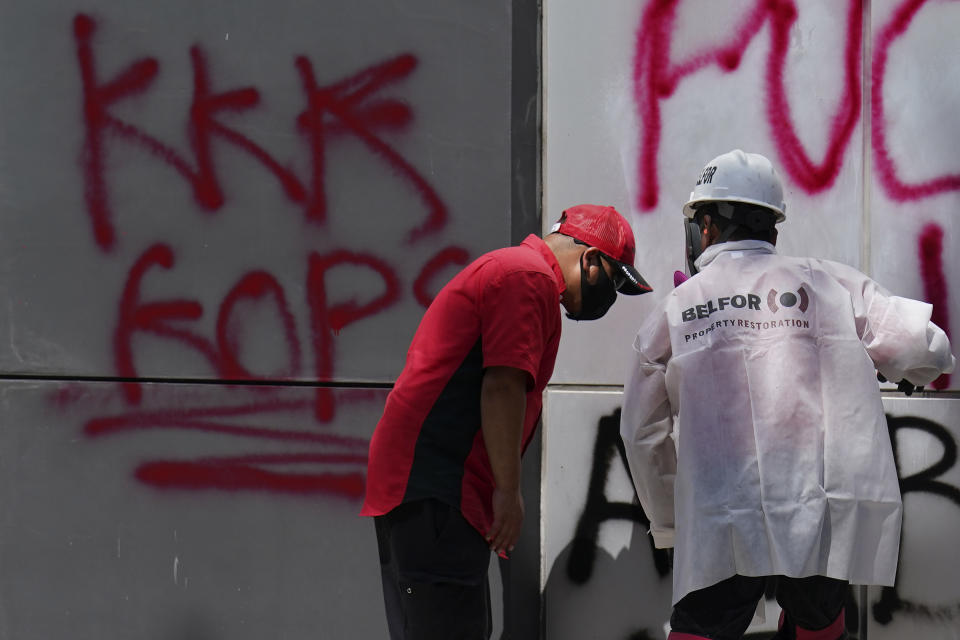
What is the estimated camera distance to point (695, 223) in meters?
3.34

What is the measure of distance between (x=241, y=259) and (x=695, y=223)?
1.60 meters

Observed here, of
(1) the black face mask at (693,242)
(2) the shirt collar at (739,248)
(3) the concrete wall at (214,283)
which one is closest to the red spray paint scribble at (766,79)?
(1) the black face mask at (693,242)

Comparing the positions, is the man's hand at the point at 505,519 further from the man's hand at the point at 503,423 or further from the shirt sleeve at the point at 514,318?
the shirt sleeve at the point at 514,318

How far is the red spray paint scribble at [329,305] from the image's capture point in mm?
3602

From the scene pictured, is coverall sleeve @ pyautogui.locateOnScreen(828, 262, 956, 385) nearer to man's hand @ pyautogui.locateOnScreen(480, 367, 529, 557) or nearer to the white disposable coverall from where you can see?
the white disposable coverall

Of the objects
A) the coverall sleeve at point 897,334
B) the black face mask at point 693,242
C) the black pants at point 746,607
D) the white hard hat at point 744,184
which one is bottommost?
the black pants at point 746,607

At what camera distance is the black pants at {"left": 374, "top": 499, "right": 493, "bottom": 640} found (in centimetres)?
254

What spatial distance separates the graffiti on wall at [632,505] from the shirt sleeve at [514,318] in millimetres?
1162

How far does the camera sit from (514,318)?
2.53 m

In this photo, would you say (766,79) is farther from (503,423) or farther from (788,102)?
(503,423)

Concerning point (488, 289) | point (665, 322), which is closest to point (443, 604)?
point (488, 289)

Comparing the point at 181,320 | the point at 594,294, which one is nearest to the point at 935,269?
the point at 594,294

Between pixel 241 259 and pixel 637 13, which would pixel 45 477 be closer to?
pixel 241 259

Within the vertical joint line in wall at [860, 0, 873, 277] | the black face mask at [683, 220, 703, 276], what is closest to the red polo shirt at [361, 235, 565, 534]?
the black face mask at [683, 220, 703, 276]
